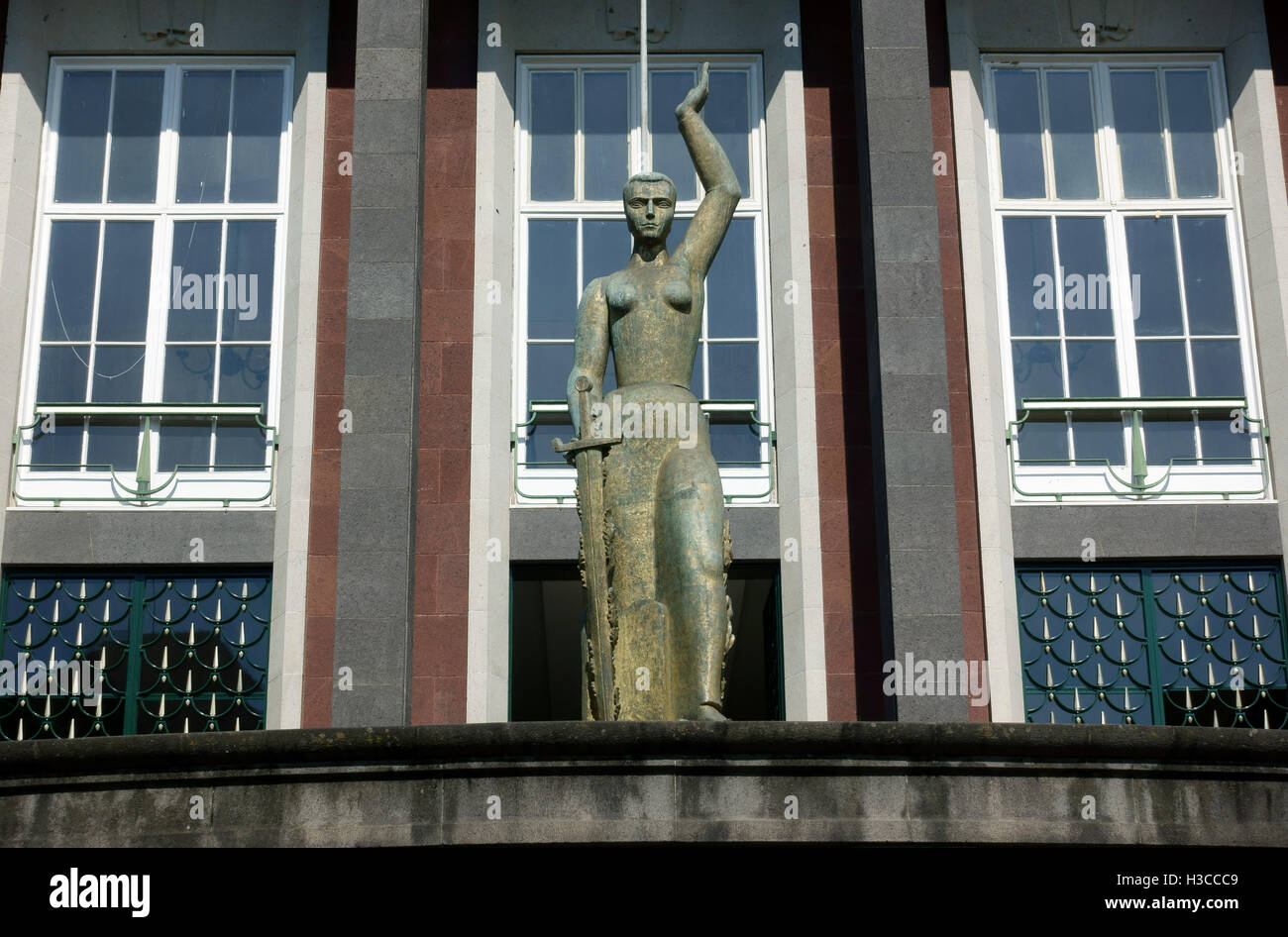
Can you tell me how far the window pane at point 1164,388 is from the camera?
66.5ft

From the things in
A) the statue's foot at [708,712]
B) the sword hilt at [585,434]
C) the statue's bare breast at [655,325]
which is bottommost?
the statue's foot at [708,712]

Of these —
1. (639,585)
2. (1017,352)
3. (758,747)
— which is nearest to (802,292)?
(1017,352)

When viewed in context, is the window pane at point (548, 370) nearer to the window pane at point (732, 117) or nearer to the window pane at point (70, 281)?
the window pane at point (732, 117)

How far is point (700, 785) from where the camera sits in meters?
11.0

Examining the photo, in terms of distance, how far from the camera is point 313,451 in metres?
19.9

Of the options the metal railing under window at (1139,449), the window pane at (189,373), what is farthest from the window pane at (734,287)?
the window pane at (189,373)

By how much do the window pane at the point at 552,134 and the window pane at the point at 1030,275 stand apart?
485 centimetres

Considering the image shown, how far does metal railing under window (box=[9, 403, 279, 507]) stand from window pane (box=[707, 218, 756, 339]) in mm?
4867

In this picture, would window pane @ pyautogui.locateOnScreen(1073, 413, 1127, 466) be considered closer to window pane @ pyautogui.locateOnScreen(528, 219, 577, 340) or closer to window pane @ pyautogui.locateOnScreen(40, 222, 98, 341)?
window pane @ pyautogui.locateOnScreen(528, 219, 577, 340)

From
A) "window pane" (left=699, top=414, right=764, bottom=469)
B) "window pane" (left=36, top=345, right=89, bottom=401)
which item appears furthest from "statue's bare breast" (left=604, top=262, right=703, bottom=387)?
"window pane" (left=36, top=345, right=89, bottom=401)

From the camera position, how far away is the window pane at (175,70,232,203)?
Answer: 21.3 meters

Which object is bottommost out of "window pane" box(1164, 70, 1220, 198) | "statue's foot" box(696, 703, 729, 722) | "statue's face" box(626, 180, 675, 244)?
"statue's foot" box(696, 703, 729, 722)
